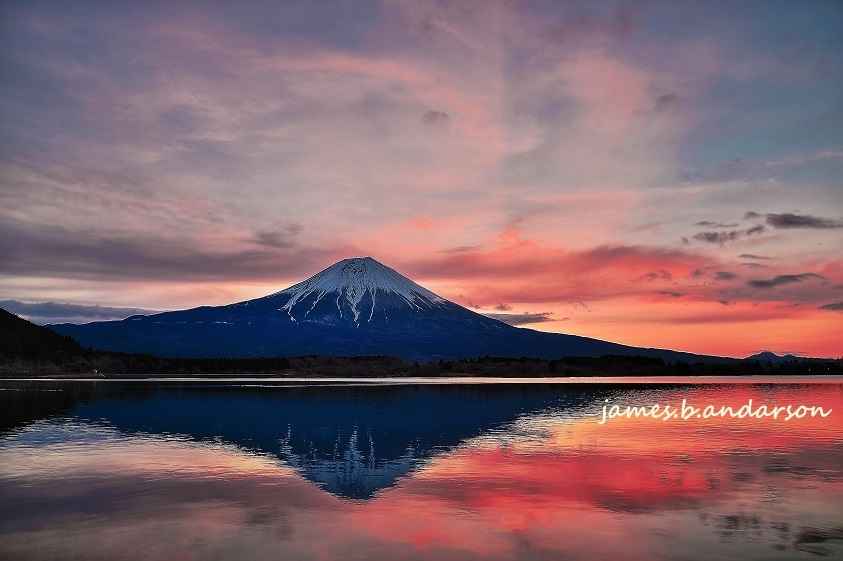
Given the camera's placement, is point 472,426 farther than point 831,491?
Yes

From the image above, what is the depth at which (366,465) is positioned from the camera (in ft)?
104

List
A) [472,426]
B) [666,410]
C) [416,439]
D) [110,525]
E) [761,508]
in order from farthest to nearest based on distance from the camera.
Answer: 1. [666,410]
2. [472,426]
3. [416,439]
4. [761,508]
5. [110,525]

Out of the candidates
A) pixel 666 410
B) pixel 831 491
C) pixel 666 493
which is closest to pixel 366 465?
pixel 666 493

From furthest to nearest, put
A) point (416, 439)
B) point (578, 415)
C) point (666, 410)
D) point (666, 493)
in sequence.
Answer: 1. point (666, 410)
2. point (578, 415)
3. point (416, 439)
4. point (666, 493)

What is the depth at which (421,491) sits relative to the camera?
83.6 feet

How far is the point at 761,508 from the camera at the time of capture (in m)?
22.5

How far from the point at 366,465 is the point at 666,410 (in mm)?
43085

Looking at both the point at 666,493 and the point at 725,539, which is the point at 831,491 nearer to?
the point at 666,493

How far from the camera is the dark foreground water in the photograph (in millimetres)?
18203

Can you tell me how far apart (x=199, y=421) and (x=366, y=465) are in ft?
90.4

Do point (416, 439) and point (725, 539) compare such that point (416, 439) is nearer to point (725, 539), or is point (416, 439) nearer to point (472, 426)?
point (472, 426)

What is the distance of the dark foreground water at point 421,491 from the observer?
717 inches

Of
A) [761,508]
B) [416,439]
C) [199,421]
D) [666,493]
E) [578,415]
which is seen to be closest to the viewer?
[761,508]

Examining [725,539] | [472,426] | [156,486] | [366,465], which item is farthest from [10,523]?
[472,426]
